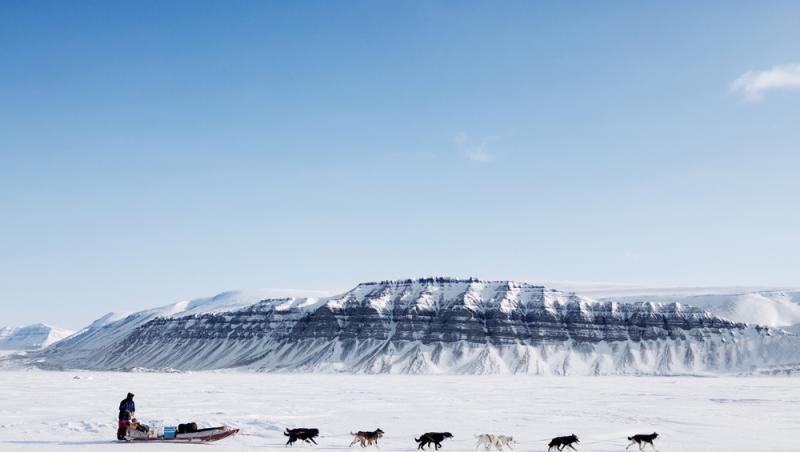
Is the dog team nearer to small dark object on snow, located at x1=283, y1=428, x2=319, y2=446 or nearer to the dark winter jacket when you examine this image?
small dark object on snow, located at x1=283, y1=428, x2=319, y2=446

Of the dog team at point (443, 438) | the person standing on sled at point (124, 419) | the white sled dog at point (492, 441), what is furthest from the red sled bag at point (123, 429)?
the white sled dog at point (492, 441)

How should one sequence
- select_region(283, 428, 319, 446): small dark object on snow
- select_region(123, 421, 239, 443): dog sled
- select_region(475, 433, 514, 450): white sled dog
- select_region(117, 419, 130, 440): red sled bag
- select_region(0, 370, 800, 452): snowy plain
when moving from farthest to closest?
select_region(0, 370, 800, 452): snowy plain < select_region(117, 419, 130, 440): red sled bag < select_region(123, 421, 239, 443): dog sled < select_region(283, 428, 319, 446): small dark object on snow < select_region(475, 433, 514, 450): white sled dog

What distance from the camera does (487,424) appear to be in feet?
125

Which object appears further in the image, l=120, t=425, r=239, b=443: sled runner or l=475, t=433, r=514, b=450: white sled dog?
l=120, t=425, r=239, b=443: sled runner

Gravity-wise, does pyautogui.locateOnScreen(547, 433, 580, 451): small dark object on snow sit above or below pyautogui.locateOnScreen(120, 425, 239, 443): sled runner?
above

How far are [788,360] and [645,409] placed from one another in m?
173

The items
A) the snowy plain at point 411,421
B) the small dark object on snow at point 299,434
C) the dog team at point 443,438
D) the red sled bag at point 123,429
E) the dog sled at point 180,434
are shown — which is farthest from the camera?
the snowy plain at point 411,421

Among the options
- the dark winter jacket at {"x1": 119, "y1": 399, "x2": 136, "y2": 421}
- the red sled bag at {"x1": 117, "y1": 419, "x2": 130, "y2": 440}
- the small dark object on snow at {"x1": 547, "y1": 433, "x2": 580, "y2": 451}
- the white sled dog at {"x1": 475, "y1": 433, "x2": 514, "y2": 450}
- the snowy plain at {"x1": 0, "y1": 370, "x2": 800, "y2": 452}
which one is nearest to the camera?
the small dark object on snow at {"x1": 547, "y1": 433, "x2": 580, "y2": 451}

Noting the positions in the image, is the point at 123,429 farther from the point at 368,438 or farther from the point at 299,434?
the point at 368,438

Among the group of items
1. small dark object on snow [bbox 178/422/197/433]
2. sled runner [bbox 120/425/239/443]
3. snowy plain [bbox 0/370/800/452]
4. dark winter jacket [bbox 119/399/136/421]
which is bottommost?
snowy plain [bbox 0/370/800/452]

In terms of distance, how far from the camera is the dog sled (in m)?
28.5

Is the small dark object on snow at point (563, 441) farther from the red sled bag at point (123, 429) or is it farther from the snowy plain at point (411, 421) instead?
the red sled bag at point (123, 429)

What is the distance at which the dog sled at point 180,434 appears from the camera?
93.4 feet

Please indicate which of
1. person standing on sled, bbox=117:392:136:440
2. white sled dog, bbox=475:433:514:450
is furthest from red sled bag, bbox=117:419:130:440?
white sled dog, bbox=475:433:514:450
